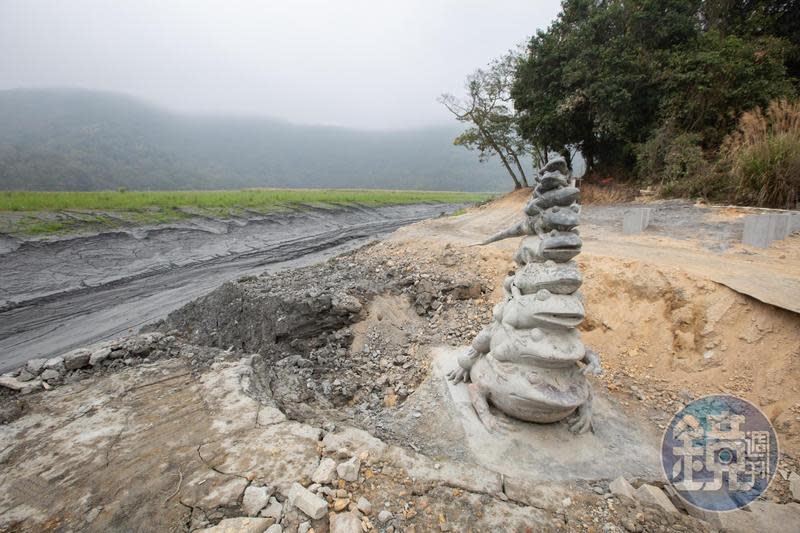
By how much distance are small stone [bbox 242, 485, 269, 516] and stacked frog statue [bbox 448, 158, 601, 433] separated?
2.28 meters

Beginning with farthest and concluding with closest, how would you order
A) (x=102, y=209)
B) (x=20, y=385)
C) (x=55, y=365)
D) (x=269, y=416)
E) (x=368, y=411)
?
(x=102, y=209), (x=55, y=365), (x=20, y=385), (x=368, y=411), (x=269, y=416)

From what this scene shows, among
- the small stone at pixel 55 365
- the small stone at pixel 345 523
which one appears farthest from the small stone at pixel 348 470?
the small stone at pixel 55 365

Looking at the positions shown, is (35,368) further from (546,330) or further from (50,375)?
(546,330)

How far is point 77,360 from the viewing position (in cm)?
618

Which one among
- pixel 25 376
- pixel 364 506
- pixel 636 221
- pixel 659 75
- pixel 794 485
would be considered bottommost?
pixel 794 485

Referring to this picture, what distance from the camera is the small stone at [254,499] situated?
2.97m

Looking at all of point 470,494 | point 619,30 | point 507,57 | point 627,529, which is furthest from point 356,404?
point 507,57

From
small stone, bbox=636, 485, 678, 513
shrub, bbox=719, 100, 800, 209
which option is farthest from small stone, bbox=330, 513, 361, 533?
shrub, bbox=719, 100, 800, 209

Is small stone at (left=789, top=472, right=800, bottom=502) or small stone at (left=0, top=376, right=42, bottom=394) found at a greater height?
small stone at (left=0, top=376, right=42, bottom=394)

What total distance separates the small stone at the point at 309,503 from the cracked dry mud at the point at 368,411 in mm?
67

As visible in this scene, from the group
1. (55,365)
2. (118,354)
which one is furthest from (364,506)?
(55,365)

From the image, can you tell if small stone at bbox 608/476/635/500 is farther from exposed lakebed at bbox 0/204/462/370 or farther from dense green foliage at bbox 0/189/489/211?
dense green foliage at bbox 0/189/489/211

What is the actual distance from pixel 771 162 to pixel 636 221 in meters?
3.13

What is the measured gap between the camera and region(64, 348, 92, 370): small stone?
6.13 meters
